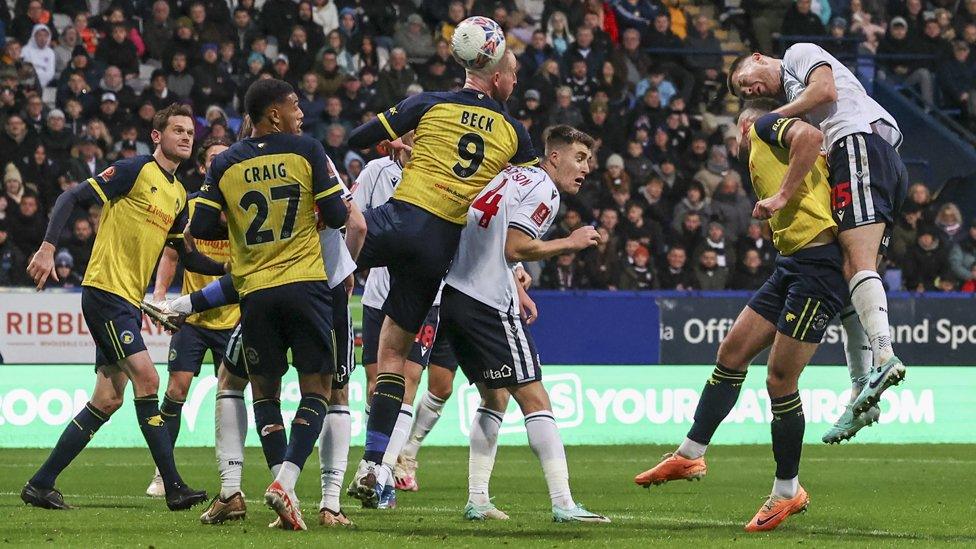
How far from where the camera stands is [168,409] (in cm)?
1096

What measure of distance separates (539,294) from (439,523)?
9975mm

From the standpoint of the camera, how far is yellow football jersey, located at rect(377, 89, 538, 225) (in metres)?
8.73

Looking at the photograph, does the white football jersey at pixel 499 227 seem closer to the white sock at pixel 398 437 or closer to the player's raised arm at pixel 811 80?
the player's raised arm at pixel 811 80

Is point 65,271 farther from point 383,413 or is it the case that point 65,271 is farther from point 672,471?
point 672,471

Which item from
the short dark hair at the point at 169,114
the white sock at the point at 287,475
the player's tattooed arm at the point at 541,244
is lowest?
the white sock at the point at 287,475

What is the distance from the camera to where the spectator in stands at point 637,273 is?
20.2 meters

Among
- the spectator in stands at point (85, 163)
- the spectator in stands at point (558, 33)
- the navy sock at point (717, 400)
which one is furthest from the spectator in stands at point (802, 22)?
the navy sock at point (717, 400)

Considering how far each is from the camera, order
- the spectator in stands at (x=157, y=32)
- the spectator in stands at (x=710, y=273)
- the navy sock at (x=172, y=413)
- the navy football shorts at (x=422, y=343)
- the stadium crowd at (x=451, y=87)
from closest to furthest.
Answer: the navy sock at (x=172, y=413) < the navy football shorts at (x=422, y=343) < the stadium crowd at (x=451, y=87) < the spectator in stands at (x=710, y=273) < the spectator in stands at (x=157, y=32)

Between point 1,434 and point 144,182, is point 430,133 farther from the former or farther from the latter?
point 1,434

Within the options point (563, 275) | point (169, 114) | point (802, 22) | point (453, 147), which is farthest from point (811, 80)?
point (802, 22)

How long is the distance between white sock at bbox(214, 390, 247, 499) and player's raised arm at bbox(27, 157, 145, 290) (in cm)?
148

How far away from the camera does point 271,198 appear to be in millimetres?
7871

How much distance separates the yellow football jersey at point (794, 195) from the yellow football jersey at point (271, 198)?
7.66 ft

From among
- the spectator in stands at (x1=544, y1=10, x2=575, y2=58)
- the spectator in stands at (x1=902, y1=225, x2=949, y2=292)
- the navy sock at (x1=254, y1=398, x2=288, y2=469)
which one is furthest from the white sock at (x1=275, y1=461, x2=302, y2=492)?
the spectator in stands at (x1=544, y1=10, x2=575, y2=58)
